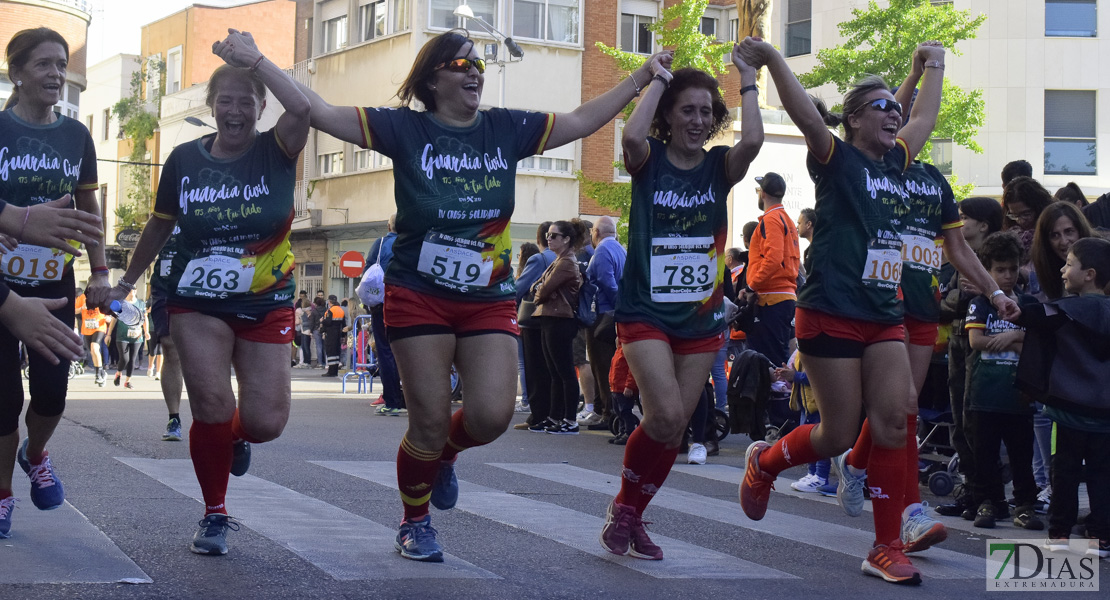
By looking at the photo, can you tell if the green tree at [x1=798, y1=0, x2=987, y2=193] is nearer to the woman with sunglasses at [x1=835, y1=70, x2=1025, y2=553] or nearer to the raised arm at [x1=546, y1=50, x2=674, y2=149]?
the woman with sunglasses at [x1=835, y1=70, x2=1025, y2=553]

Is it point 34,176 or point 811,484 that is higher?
point 34,176

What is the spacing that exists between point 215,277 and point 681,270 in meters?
1.96

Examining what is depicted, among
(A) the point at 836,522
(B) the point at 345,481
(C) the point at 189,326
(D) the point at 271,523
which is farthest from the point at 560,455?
(C) the point at 189,326

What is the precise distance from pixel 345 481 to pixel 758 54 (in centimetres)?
389

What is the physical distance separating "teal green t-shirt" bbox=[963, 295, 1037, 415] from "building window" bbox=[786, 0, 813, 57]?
98.9 ft

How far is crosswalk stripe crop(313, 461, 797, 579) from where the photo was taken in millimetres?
5324

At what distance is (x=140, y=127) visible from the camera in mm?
54500

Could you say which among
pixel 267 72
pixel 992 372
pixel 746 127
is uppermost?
pixel 267 72

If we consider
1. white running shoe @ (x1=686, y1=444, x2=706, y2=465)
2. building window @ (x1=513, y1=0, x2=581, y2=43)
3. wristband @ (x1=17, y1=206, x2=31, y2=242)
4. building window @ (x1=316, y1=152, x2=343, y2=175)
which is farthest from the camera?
building window @ (x1=316, y1=152, x2=343, y2=175)

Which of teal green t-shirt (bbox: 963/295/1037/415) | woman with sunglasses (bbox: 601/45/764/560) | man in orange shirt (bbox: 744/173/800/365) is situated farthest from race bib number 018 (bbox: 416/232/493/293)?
man in orange shirt (bbox: 744/173/800/365)

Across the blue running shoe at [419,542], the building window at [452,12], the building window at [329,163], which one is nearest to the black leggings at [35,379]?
the blue running shoe at [419,542]

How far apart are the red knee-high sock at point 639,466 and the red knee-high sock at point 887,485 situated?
878 millimetres

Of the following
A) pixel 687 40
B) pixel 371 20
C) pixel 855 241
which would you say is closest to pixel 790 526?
pixel 855 241

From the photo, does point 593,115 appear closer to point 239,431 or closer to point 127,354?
point 239,431
